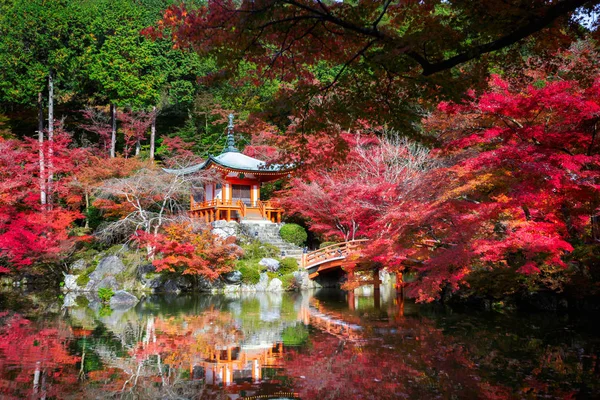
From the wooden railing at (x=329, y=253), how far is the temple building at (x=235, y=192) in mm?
4095

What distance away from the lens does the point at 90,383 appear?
5.32 meters

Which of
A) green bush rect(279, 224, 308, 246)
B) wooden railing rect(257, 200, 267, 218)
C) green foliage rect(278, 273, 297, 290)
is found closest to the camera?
green foliage rect(278, 273, 297, 290)

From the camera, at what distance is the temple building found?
20188 millimetres

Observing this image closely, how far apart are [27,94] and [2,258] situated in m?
6.64

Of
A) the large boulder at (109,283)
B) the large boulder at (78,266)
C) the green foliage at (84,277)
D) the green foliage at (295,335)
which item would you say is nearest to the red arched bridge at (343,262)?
the green foliage at (295,335)

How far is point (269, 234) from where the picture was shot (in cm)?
1952

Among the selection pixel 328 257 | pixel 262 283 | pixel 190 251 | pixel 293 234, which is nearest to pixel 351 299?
pixel 328 257

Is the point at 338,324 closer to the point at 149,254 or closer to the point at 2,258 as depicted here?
the point at 149,254

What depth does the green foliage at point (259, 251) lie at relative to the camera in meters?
17.6

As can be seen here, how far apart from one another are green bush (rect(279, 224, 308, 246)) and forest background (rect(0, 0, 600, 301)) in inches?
36.8

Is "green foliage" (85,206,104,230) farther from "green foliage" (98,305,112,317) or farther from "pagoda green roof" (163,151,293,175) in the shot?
"green foliage" (98,305,112,317)

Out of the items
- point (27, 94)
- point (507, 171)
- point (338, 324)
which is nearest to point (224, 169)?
point (27, 94)

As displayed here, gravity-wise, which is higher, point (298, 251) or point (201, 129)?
point (201, 129)

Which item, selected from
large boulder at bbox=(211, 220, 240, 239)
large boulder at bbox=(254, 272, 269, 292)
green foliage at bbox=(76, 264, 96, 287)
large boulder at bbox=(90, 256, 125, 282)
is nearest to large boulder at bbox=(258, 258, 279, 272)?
large boulder at bbox=(254, 272, 269, 292)
